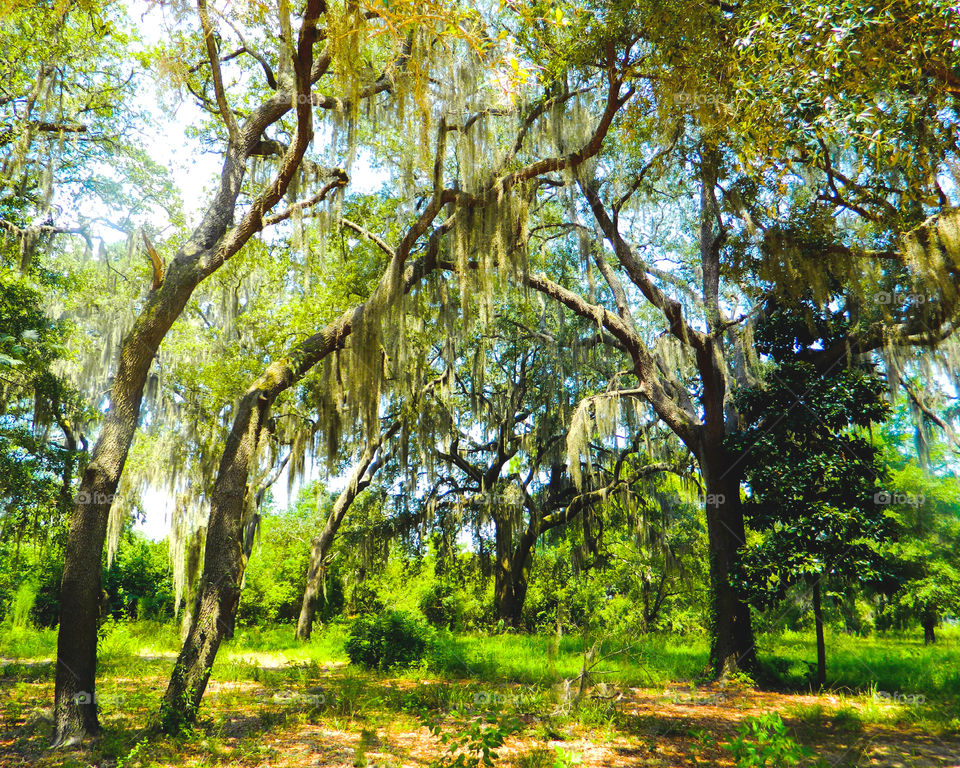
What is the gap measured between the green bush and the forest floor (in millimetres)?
394

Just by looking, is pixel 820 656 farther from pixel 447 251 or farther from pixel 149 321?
pixel 149 321

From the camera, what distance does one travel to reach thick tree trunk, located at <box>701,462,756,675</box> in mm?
8148

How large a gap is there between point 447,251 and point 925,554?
12726mm

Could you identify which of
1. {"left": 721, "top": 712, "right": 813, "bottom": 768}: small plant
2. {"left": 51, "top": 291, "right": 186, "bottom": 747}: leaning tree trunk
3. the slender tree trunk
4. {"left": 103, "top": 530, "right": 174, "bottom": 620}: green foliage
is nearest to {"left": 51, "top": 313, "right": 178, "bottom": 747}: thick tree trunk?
{"left": 51, "top": 291, "right": 186, "bottom": 747}: leaning tree trunk

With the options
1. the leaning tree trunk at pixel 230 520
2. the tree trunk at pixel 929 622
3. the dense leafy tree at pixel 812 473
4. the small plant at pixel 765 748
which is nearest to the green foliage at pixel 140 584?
the leaning tree trunk at pixel 230 520

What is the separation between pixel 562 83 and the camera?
7.91 m

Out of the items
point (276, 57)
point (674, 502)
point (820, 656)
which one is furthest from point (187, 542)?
point (820, 656)

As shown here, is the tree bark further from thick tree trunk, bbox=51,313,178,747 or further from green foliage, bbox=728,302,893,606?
green foliage, bbox=728,302,893,606

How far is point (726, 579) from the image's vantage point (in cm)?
844

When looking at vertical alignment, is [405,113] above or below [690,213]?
below

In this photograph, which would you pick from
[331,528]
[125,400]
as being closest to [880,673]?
[125,400]

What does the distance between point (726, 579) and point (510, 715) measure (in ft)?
13.3

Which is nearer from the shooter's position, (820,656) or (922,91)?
(922,91)

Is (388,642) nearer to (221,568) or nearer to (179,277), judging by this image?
(221,568)
